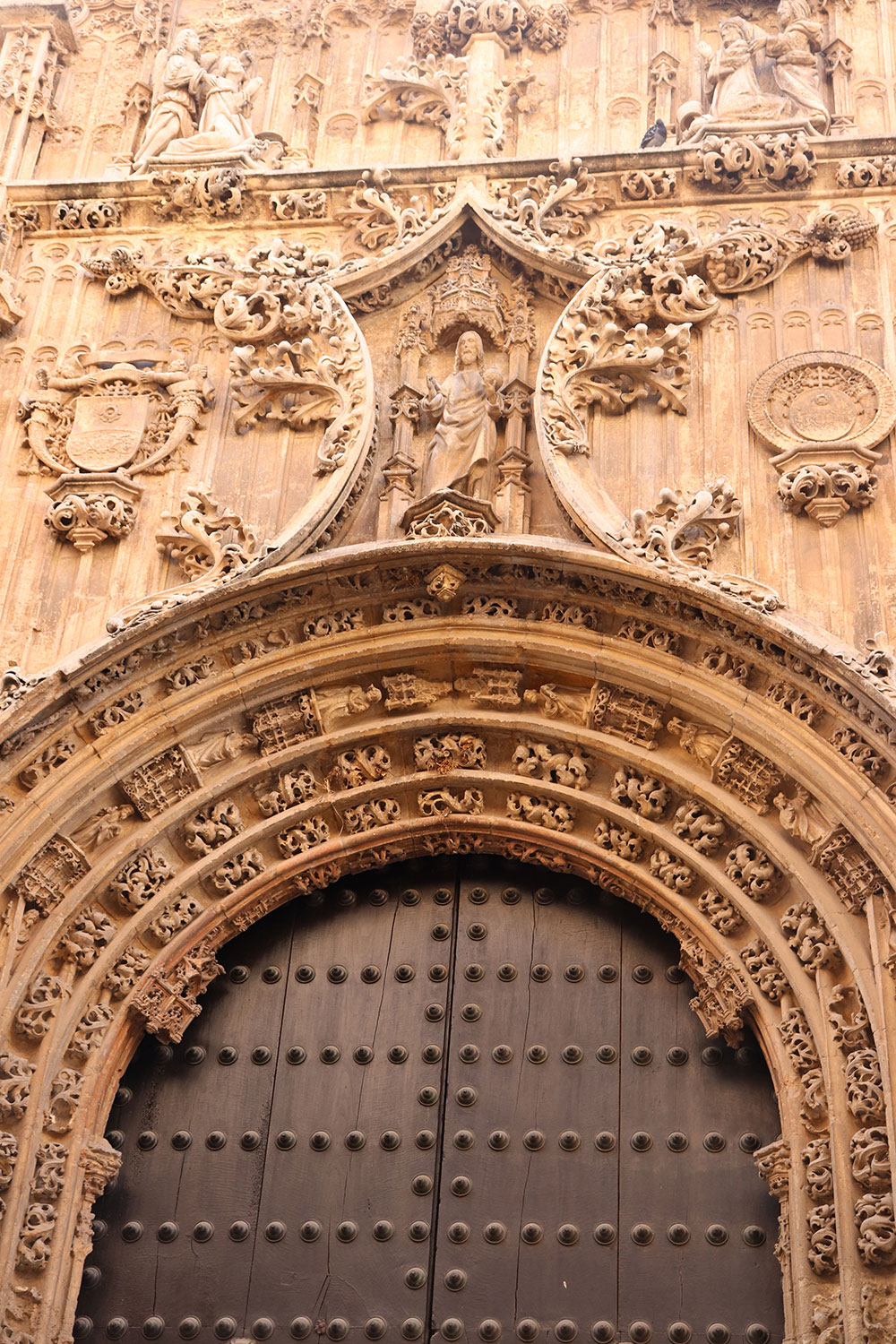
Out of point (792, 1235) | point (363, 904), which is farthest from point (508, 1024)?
point (792, 1235)

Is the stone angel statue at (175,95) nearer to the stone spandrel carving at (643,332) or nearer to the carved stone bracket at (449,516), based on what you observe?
the stone spandrel carving at (643,332)

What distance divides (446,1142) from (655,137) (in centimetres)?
593

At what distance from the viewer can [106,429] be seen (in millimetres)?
10297

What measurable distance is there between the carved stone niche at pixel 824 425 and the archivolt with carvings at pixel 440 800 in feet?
3.14

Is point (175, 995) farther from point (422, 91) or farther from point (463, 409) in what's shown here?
point (422, 91)

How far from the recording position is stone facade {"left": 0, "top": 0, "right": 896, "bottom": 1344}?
28.0ft

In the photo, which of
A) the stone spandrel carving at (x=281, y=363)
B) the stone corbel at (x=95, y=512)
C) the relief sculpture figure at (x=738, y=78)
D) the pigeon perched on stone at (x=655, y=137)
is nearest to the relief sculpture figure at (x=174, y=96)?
the stone spandrel carving at (x=281, y=363)

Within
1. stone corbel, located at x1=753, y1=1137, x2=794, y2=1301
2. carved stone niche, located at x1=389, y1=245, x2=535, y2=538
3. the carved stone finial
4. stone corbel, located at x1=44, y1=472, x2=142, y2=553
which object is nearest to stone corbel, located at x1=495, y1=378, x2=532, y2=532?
carved stone niche, located at x1=389, y1=245, x2=535, y2=538

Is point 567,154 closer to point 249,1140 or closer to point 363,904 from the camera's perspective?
point 363,904

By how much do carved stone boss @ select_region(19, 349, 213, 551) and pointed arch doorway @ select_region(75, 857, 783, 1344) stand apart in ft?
7.51

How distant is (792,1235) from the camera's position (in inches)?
312

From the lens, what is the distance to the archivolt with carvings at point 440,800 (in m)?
8.28

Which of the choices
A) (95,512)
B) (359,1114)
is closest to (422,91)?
(95,512)

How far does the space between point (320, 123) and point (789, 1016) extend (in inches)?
254
